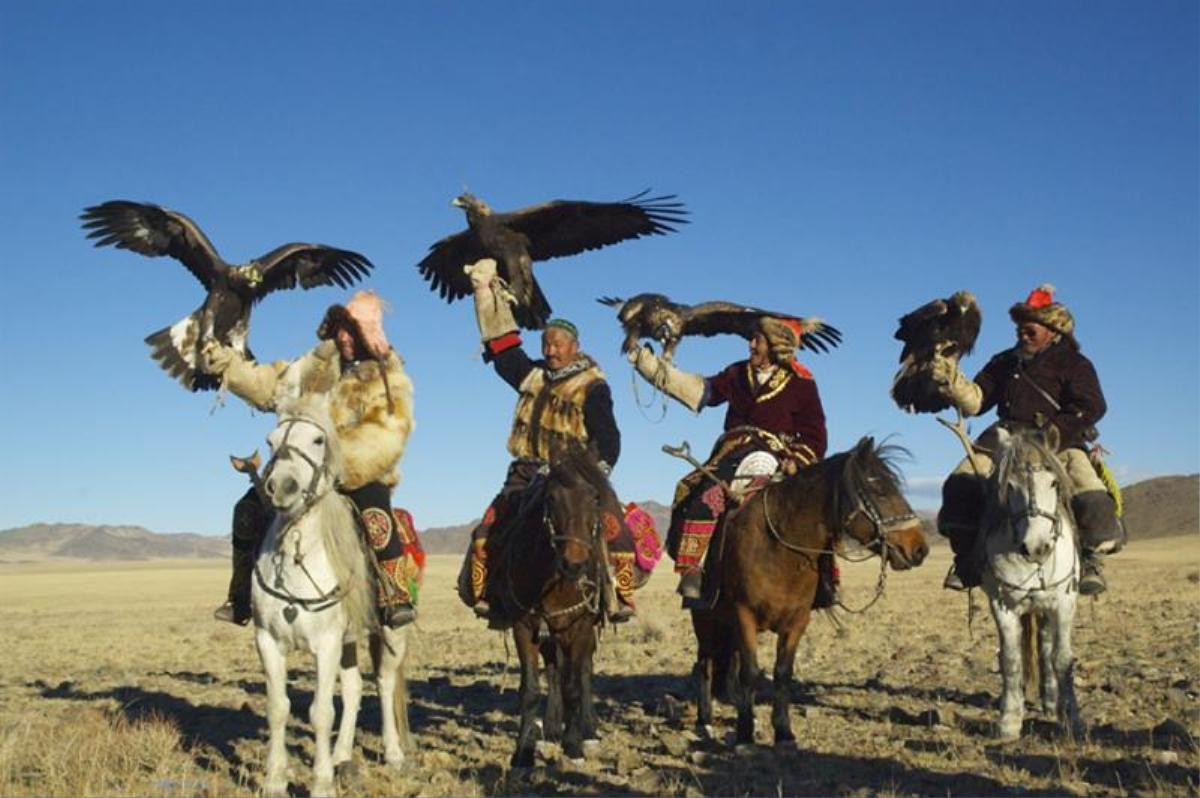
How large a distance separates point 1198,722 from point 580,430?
5022 millimetres

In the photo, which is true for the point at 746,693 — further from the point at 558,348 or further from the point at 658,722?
the point at 558,348

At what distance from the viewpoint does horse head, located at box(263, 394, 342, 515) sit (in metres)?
6.36

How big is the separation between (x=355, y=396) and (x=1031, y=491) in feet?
15.4

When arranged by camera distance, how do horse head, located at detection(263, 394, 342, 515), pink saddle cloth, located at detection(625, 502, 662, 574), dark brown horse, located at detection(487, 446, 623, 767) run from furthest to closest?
1. pink saddle cloth, located at detection(625, 502, 662, 574)
2. dark brown horse, located at detection(487, 446, 623, 767)
3. horse head, located at detection(263, 394, 342, 515)

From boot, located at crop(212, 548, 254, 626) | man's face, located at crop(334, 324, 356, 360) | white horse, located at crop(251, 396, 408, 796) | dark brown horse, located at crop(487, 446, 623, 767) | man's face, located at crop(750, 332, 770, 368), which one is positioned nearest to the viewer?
white horse, located at crop(251, 396, 408, 796)

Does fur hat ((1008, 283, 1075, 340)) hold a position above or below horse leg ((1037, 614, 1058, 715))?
above

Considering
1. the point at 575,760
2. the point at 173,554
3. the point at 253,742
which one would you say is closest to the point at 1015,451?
the point at 575,760

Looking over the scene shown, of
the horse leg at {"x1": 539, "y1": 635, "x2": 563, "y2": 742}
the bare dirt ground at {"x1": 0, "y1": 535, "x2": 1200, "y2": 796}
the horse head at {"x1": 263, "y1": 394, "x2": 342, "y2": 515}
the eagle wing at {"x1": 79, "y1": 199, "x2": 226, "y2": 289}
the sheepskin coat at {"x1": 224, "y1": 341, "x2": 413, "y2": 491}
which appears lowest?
the bare dirt ground at {"x1": 0, "y1": 535, "x2": 1200, "y2": 796}

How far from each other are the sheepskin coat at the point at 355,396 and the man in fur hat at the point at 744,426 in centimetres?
242

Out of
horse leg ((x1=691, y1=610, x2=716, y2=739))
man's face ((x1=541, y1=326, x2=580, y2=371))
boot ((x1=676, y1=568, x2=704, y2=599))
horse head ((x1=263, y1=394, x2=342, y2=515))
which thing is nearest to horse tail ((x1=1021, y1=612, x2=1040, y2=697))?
horse leg ((x1=691, y1=610, x2=716, y2=739))

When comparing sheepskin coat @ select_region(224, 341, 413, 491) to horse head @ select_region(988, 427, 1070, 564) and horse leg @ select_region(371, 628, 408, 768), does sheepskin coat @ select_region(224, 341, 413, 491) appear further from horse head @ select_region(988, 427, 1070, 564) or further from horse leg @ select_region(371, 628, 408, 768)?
horse head @ select_region(988, 427, 1070, 564)

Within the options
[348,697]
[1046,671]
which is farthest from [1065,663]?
[348,697]

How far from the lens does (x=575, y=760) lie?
7.56 metres

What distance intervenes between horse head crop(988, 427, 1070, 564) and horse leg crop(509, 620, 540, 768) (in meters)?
3.48
